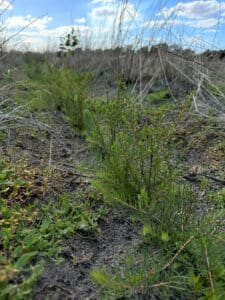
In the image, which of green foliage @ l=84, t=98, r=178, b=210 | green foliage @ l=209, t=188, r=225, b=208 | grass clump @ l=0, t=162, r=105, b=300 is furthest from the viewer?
green foliage @ l=209, t=188, r=225, b=208

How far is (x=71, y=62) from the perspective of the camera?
7621 millimetres

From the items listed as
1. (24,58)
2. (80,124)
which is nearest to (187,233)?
(80,124)

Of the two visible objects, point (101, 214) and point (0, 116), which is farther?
point (0, 116)

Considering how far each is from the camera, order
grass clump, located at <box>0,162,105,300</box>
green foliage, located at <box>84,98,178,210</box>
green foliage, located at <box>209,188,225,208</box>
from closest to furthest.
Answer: grass clump, located at <box>0,162,105,300</box> → green foliage, located at <box>84,98,178,210</box> → green foliage, located at <box>209,188,225,208</box>

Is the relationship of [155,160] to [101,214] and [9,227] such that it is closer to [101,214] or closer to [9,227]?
[101,214]

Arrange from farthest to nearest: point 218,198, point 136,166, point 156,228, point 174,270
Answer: point 218,198
point 136,166
point 156,228
point 174,270

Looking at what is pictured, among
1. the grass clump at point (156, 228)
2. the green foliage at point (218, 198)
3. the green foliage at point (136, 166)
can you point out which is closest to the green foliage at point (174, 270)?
the grass clump at point (156, 228)

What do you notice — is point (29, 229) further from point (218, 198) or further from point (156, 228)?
point (218, 198)

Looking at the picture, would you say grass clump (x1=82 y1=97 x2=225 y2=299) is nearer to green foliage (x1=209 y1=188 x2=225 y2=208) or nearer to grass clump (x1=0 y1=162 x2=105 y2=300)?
grass clump (x1=0 y1=162 x2=105 y2=300)

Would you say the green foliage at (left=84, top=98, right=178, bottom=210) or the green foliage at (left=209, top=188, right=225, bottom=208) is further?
the green foliage at (left=209, top=188, right=225, bottom=208)

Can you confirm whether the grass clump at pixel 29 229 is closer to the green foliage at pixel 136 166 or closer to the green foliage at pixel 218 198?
the green foliage at pixel 136 166

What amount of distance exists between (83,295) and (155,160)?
0.68m

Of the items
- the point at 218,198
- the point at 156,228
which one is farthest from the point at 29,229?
the point at 218,198

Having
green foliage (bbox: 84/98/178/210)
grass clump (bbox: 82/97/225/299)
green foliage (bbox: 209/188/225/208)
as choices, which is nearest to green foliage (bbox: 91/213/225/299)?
grass clump (bbox: 82/97/225/299)
